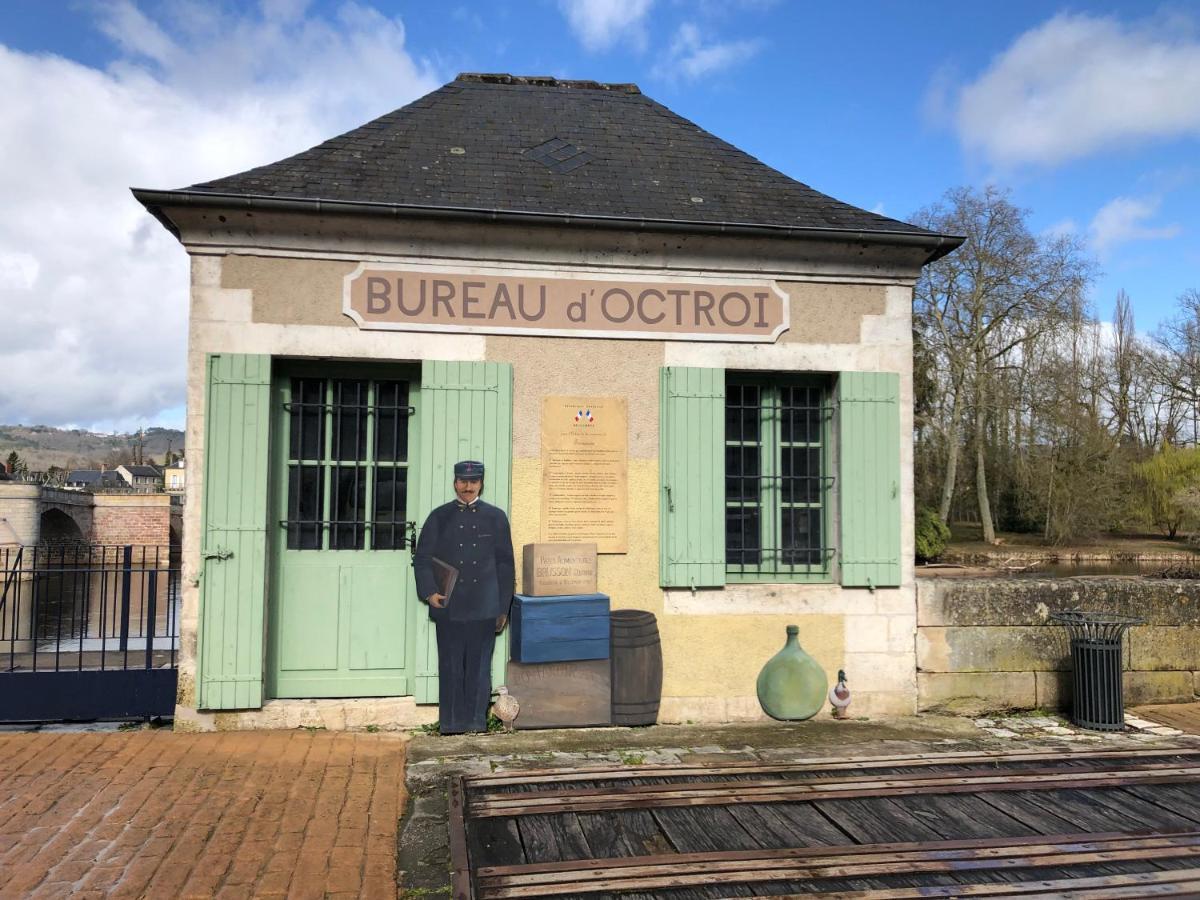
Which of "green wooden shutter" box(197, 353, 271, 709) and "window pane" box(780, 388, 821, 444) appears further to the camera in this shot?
"window pane" box(780, 388, 821, 444)

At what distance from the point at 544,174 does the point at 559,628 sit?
131 inches

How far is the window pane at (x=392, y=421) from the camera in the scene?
6.02m

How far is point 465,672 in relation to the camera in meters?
5.71

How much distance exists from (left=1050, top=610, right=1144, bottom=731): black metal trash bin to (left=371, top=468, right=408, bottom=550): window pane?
472 cm

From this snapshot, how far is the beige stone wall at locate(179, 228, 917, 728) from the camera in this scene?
18.8 feet

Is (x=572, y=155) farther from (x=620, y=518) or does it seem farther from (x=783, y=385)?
(x=620, y=518)

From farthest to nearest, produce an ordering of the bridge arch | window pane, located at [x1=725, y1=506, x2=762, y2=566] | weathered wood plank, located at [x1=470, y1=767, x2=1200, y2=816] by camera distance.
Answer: the bridge arch, window pane, located at [x1=725, y1=506, x2=762, y2=566], weathered wood plank, located at [x1=470, y1=767, x2=1200, y2=816]

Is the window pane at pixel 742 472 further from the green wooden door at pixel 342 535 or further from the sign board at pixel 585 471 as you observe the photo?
the green wooden door at pixel 342 535

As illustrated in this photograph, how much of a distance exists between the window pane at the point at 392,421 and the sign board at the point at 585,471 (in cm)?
98

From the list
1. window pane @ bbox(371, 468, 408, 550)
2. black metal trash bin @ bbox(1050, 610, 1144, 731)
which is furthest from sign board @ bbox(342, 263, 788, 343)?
black metal trash bin @ bbox(1050, 610, 1144, 731)

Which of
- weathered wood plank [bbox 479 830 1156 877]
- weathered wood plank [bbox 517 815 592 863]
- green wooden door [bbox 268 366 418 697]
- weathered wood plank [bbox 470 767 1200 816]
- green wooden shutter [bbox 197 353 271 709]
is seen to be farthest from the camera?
green wooden door [bbox 268 366 418 697]

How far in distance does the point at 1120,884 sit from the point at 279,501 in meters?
5.10

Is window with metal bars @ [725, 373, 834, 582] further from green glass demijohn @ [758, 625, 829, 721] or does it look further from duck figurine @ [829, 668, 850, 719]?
duck figurine @ [829, 668, 850, 719]

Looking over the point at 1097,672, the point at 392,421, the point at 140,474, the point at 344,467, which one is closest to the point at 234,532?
the point at 344,467
